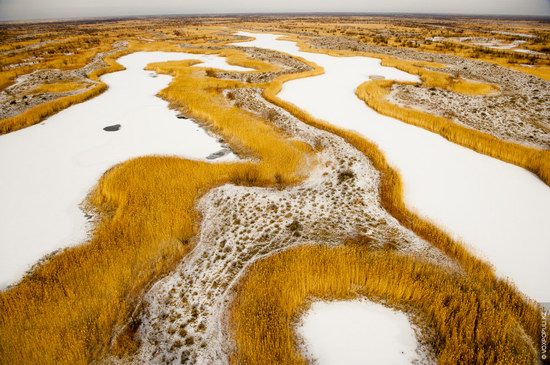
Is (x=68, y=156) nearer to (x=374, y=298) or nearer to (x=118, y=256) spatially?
(x=118, y=256)

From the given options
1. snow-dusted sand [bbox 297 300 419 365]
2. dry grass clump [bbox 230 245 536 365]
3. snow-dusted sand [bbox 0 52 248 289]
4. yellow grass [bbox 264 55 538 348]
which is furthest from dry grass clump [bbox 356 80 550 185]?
snow-dusted sand [bbox 0 52 248 289]

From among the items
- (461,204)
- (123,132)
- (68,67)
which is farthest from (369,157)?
(68,67)

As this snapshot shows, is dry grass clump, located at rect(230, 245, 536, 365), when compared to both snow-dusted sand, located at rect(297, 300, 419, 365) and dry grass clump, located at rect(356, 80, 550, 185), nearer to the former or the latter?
snow-dusted sand, located at rect(297, 300, 419, 365)

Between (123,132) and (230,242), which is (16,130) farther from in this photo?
(230,242)

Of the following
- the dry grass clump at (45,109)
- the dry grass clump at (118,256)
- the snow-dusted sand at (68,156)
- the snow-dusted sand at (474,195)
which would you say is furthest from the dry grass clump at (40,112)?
the snow-dusted sand at (474,195)

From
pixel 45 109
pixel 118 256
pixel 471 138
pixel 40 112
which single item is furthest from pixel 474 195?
pixel 45 109

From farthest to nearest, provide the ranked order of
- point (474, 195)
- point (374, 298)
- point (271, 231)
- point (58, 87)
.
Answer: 1. point (58, 87)
2. point (474, 195)
3. point (271, 231)
4. point (374, 298)

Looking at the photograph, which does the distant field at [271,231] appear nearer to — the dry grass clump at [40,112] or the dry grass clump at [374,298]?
the dry grass clump at [374,298]
